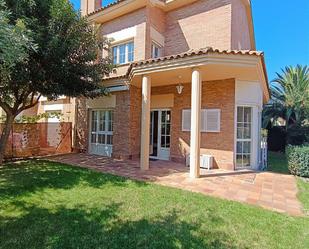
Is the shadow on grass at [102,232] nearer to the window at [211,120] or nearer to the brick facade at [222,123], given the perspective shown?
the brick facade at [222,123]

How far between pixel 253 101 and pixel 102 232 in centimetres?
905

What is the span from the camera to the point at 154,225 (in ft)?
16.0

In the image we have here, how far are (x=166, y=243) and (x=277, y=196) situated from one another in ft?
14.3

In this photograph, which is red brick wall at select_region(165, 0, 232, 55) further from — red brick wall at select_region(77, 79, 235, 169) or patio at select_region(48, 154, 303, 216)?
patio at select_region(48, 154, 303, 216)

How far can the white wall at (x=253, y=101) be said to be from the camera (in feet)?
34.6

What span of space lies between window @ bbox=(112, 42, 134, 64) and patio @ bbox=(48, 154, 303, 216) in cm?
668

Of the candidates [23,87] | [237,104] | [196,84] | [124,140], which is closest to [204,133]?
[237,104]

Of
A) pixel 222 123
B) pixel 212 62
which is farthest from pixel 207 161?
pixel 212 62

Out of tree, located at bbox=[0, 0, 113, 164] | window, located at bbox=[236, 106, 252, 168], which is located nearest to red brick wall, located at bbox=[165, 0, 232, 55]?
window, located at bbox=[236, 106, 252, 168]

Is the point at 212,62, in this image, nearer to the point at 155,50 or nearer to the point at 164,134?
the point at 164,134

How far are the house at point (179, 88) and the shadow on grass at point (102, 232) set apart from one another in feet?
12.9

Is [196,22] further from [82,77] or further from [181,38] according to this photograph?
[82,77]

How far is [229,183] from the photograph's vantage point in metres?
8.06

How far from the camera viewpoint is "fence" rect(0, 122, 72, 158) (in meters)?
12.7
